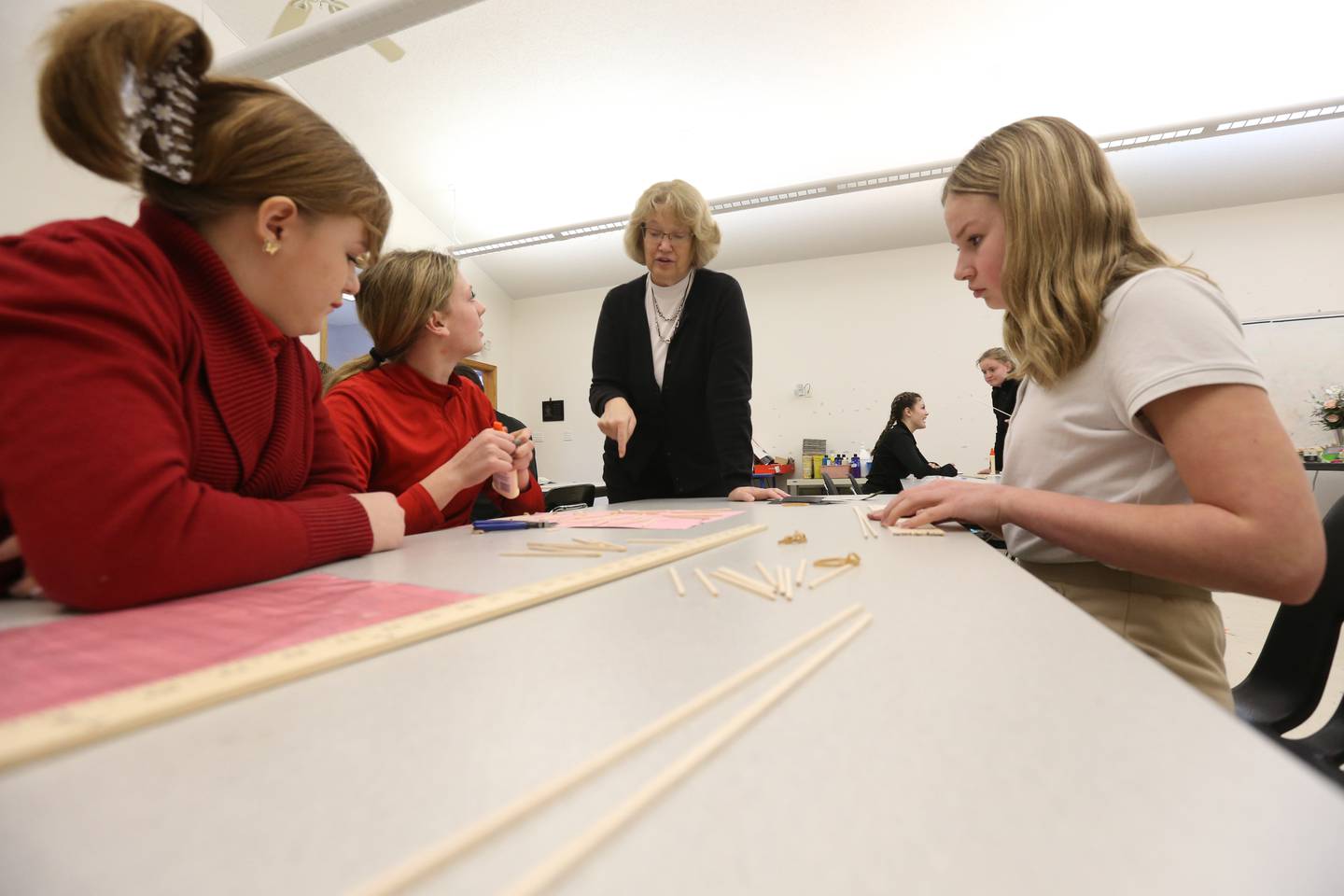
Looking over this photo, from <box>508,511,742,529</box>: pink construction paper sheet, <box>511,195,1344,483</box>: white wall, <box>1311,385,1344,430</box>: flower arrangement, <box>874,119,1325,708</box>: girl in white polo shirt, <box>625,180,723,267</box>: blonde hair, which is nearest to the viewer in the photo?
<box>874,119,1325,708</box>: girl in white polo shirt

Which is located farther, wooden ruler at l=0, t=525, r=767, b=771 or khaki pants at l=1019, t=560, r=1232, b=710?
khaki pants at l=1019, t=560, r=1232, b=710

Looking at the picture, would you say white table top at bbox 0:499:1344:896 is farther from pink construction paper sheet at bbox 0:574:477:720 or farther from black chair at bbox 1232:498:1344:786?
black chair at bbox 1232:498:1344:786

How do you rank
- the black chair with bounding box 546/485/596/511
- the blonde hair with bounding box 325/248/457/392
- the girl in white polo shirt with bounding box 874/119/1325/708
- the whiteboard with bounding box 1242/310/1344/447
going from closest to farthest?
the girl in white polo shirt with bounding box 874/119/1325/708 → the blonde hair with bounding box 325/248/457/392 → the black chair with bounding box 546/485/596/511 → the whiteboard with bounding box 1242/310/1344/447

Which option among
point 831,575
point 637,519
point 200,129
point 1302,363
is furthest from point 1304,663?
point 1302,363

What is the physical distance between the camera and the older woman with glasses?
6.05ft

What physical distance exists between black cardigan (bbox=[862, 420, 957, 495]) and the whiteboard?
3019 mm

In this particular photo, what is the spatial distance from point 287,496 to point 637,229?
1338 mm

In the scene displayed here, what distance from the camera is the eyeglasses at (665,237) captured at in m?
1.85

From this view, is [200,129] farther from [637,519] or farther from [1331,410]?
[1331,410]

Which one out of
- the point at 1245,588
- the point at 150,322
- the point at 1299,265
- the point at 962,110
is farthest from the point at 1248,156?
the point at 150,322

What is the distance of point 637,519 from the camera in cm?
125

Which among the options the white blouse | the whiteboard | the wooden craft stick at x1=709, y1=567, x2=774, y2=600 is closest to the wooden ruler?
the wooden craft stick at x1=709, y1=567, x2=774, y2=600

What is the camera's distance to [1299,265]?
519 centimetres

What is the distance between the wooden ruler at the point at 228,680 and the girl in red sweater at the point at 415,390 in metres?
0.79
